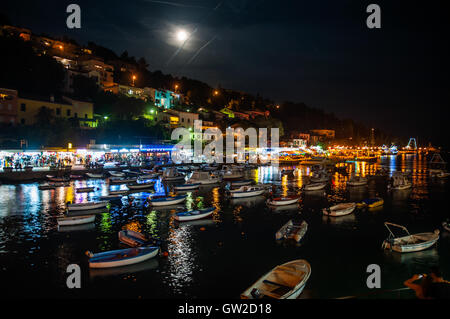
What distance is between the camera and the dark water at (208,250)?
1269cm

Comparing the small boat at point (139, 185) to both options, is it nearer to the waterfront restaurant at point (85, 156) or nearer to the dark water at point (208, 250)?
the dark water at point (208, 250)

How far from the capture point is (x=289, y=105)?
632 ft

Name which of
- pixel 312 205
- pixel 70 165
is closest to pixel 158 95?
pixel 70 165

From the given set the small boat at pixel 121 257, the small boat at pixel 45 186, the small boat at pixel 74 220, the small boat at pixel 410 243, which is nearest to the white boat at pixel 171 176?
the small boat at pixel 45 186

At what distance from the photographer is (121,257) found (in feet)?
47.6

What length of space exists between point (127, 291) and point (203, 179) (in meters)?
30.8

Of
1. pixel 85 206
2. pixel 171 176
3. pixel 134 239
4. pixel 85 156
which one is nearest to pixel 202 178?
pixel 171 176

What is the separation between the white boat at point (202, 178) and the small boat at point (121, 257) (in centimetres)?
2597

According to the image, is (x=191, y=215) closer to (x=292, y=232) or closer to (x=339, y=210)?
(x=292, y=232)

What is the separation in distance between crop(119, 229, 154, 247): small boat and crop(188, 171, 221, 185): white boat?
23.4m

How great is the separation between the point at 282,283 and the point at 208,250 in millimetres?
6416

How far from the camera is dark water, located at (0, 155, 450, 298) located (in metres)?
12.7

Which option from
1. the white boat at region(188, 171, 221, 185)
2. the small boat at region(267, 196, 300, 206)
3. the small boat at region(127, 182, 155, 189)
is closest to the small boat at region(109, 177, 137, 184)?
the small boat at region(127, 182, 155, 189)

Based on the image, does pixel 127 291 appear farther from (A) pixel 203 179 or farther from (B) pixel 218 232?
(A) pixel 203 179
